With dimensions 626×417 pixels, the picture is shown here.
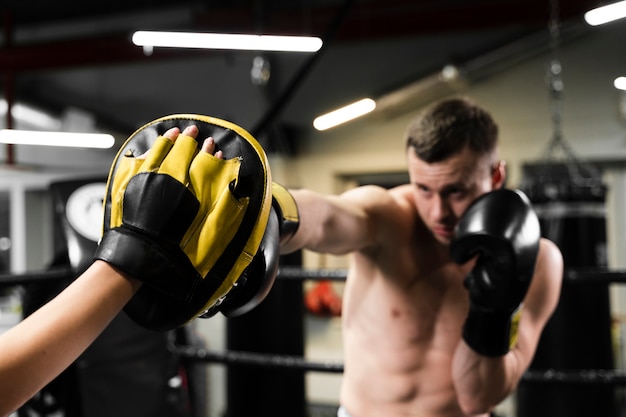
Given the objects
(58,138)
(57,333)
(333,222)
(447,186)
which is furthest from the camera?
(58,138)

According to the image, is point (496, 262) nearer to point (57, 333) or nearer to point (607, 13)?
point (57, 333)

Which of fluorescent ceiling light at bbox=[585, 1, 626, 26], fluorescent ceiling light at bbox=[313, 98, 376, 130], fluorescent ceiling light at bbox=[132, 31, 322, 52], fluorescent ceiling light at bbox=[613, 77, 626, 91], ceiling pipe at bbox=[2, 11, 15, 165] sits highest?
ceiling pipe at bbox=[2, 11, 15, 165]

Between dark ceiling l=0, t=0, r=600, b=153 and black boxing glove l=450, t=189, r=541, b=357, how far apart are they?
11.1 ft

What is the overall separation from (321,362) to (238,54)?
5.20 m

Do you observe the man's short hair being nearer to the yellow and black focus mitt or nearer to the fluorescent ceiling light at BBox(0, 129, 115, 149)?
the yellow and black focus mitt

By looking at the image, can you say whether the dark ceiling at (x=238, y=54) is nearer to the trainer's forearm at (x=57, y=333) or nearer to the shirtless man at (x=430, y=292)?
the shirtless man at (x=430, y=292)

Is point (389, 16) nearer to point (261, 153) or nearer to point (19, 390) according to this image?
point (261, 153)

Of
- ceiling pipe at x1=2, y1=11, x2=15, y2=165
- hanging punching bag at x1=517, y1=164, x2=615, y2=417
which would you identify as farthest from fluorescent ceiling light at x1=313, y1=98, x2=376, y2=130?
ceiling pipe at x1=2, y1=11, x2=15, y2=165

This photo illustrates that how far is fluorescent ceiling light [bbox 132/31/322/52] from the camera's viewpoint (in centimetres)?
338

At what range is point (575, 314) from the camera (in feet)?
8.68

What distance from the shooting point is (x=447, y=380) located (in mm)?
1548

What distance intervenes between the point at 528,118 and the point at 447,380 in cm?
443

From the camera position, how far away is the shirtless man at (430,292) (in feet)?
4.76

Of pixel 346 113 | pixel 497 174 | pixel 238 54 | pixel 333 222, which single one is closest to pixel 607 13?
pixel 497 174
